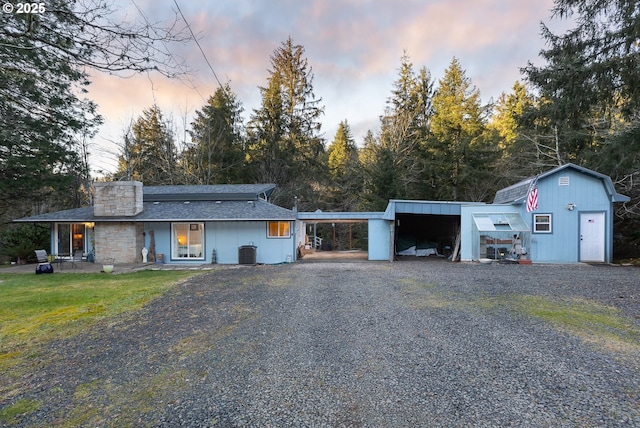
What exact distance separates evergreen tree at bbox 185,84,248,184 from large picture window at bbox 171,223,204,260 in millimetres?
11332

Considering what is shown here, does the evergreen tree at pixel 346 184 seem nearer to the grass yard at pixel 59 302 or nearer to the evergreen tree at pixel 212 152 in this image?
the evergreen tree at pixel 212 152

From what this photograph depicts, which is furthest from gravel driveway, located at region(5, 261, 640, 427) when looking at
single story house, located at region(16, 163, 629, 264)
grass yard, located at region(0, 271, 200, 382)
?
single story house, located at region(16, 163, 629, 264)

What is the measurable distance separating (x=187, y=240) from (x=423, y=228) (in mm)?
15159

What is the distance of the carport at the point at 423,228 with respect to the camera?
1540cm

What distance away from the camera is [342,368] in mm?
3898

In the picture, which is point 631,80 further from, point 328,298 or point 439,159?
point 439,159

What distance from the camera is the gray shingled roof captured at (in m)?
Answer: 14.5

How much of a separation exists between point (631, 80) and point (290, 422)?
1245cm

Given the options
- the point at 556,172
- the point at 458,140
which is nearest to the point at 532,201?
the point at 556,172

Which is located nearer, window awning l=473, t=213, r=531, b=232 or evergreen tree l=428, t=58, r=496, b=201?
window awning l=473, t=213, r=531, b=232

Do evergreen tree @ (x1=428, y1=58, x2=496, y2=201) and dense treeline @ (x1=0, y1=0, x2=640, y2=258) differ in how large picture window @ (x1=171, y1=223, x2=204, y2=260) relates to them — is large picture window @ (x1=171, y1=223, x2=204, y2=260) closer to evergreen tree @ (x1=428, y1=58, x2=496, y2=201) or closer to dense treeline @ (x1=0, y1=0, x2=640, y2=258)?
dense treeline @ (x1=0, y1=0, x2=640, y2=258)

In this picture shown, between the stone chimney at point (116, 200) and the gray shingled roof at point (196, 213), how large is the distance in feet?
1.16

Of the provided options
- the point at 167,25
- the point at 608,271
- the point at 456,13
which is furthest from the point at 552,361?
the point at 456,13

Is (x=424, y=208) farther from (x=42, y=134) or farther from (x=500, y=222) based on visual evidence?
(x=42, y=134)
